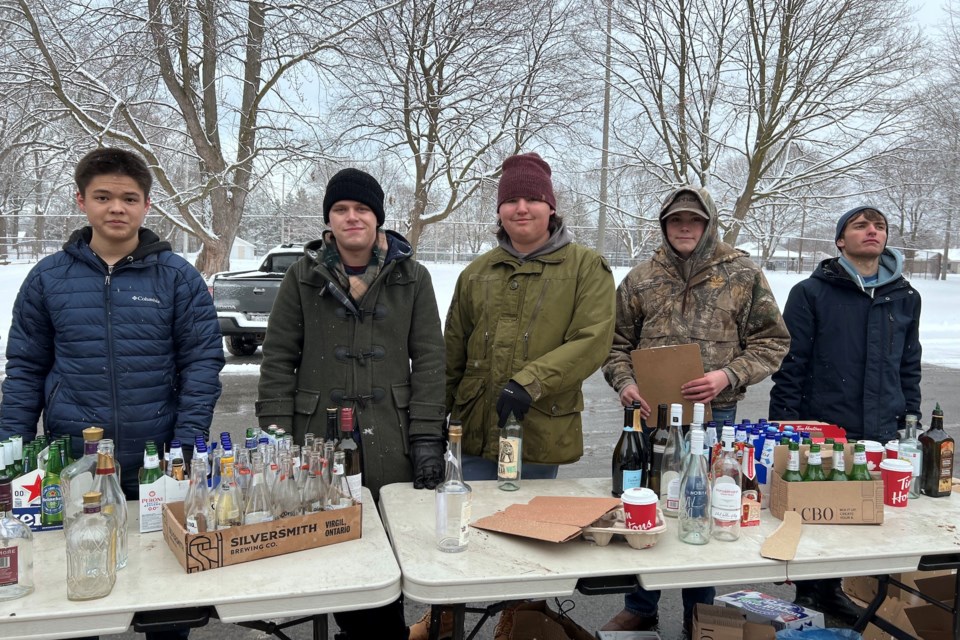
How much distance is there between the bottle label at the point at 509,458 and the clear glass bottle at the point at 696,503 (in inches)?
26.5

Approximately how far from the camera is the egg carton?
2225 millimetres

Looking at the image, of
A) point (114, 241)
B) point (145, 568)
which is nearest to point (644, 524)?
point (145, 568)

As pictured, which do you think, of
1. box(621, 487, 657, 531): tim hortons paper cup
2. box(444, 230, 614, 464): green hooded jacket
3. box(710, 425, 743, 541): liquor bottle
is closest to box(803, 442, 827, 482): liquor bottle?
box(710, 425, 743, 541): liquor bottle

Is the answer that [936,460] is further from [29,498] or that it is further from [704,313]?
[29,498]

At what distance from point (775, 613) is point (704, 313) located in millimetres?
1339

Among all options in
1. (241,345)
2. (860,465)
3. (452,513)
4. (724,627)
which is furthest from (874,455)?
(241,345)

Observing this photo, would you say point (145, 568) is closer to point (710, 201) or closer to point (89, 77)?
point (710, 201)

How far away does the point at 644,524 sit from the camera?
7.28ft

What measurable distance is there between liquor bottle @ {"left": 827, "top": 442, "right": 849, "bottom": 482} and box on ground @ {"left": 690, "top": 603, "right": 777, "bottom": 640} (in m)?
0.67

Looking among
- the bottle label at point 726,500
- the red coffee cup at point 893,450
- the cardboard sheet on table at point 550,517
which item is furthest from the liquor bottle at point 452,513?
the red coffee cup at point 893,450

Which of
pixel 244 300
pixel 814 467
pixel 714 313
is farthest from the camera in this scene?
pixel 244 300

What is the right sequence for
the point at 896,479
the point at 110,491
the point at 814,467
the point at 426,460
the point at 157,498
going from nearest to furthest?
the point at 110,491 < the point at 157,498 < the point at 814,467 < the point at 896,479 < the point at 426,460

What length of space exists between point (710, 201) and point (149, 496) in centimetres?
270

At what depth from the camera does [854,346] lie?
346 centimetres
